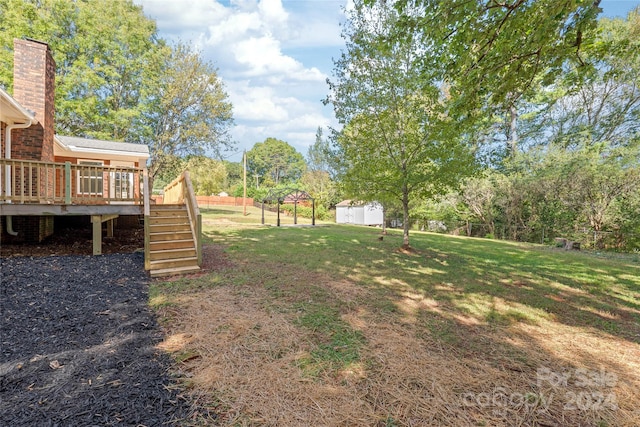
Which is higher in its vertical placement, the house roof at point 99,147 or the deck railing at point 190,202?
the house roof at point 99,147

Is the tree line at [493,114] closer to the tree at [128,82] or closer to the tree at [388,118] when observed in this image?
the tree at [388,118]

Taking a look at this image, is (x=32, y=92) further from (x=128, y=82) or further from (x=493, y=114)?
→ (x=128, y=82)

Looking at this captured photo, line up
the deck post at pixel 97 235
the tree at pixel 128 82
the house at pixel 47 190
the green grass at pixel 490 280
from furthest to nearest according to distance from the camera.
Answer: the tree at pixel 128 82 < the deck post at pixel 97 235 < the house at pixel 47 190 < the green grass at pixel 490 280

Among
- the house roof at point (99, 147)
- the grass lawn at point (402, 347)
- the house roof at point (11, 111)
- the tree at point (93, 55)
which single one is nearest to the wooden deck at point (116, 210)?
the grass lawn at point (402, 347)

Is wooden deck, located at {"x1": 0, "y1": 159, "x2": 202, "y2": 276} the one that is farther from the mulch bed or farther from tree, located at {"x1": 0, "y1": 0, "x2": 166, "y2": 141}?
tree, located at {"x1": 0, "y1": 0, "x2": 166, "y2": 141}

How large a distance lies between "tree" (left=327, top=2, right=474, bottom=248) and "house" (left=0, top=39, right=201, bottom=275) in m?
5.19

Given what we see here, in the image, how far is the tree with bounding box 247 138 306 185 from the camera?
71500mm

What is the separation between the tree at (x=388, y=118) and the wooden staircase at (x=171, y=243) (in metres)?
5.14

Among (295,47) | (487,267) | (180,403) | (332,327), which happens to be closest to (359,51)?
(295,47)

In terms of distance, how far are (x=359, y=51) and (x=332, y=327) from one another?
26.7ft

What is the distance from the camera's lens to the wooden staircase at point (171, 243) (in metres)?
5.73

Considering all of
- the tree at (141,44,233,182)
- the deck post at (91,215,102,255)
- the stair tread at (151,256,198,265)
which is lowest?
the stair tread at (151,256,198,265)

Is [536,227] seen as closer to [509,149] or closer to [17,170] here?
[509,149]

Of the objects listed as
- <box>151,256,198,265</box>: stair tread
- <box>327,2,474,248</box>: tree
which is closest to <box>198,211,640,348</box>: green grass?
<box>151,256,198,265</box>: stair tread
